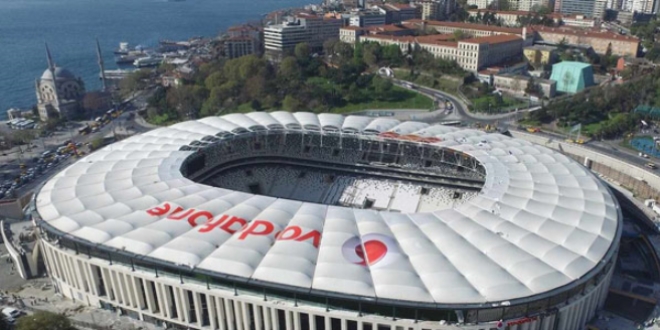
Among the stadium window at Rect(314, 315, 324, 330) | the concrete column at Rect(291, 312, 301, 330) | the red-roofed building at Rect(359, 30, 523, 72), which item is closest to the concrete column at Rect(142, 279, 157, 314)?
the concrete column at Rect(291, 312, 301, 330)

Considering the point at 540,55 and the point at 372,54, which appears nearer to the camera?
the point at 372,54

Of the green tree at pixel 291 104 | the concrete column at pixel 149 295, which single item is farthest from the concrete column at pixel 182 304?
the green tree at pixel 291 104

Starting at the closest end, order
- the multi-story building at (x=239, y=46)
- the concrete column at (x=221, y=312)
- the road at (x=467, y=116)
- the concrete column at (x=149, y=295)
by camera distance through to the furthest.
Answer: the concrete column at (x=221, y=312) → the concrete column at (x=149, y=295) → the road at (x=467, y=116) → the multi-story building at (x=239, y=46)

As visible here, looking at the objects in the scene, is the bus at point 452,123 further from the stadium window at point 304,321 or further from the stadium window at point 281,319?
the stadium window at point 281,319

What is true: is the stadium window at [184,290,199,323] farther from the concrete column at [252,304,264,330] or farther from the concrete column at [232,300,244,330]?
the concrete column at [252,304,264,330]

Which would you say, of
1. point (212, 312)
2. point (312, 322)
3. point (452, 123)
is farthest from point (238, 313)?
point (452, 123)

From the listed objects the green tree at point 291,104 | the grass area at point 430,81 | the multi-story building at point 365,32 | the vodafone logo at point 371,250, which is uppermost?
the multi-story building at point 365,32

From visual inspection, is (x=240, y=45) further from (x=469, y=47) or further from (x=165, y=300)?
(x=165, y=300)
